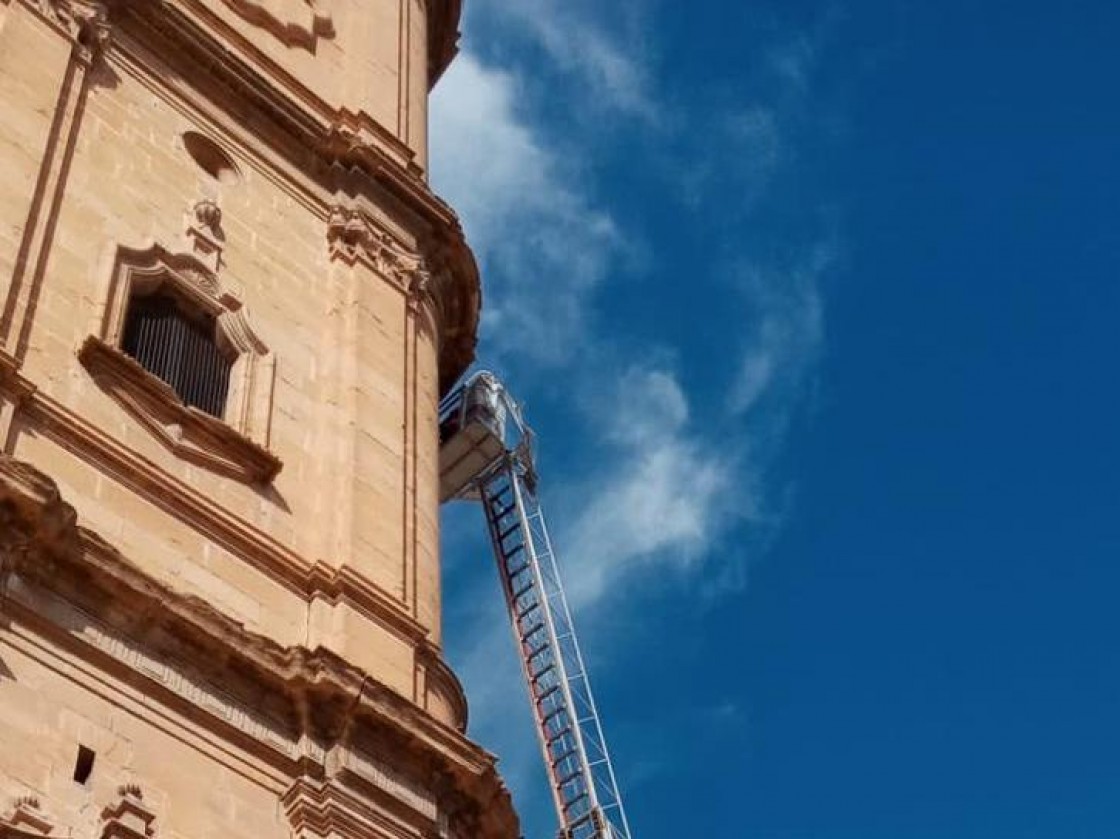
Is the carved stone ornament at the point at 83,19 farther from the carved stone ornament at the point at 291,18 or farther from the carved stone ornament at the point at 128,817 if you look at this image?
the carved stone ornament at the point at 128,817

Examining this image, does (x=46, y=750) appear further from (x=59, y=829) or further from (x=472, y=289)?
(x=472, y=289)

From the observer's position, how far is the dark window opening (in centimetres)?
1360

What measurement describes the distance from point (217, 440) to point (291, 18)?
857 centimetres

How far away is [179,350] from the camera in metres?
18.5

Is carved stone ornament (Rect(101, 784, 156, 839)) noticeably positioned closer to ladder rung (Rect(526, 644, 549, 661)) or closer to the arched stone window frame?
the arched stone window frame

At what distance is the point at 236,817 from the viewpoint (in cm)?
1444

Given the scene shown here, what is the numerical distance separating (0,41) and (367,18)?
7876mm

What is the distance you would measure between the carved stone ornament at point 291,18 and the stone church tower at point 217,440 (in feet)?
0.20

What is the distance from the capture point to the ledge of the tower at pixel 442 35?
29.3 meters

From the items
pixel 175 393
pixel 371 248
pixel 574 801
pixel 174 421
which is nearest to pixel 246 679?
pixel 174 421

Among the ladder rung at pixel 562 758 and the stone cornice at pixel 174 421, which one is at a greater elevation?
the ladder rung at pixel 562 758

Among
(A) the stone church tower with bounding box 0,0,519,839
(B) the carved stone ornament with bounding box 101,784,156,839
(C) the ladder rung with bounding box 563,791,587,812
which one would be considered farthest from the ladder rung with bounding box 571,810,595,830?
(B) the carved stone ornament with bounding box 101,784,156,839

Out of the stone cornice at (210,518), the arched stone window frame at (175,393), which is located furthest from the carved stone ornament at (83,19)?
the stone cornice at (210,518)

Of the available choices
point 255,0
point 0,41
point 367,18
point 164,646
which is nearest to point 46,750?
point 164,646
